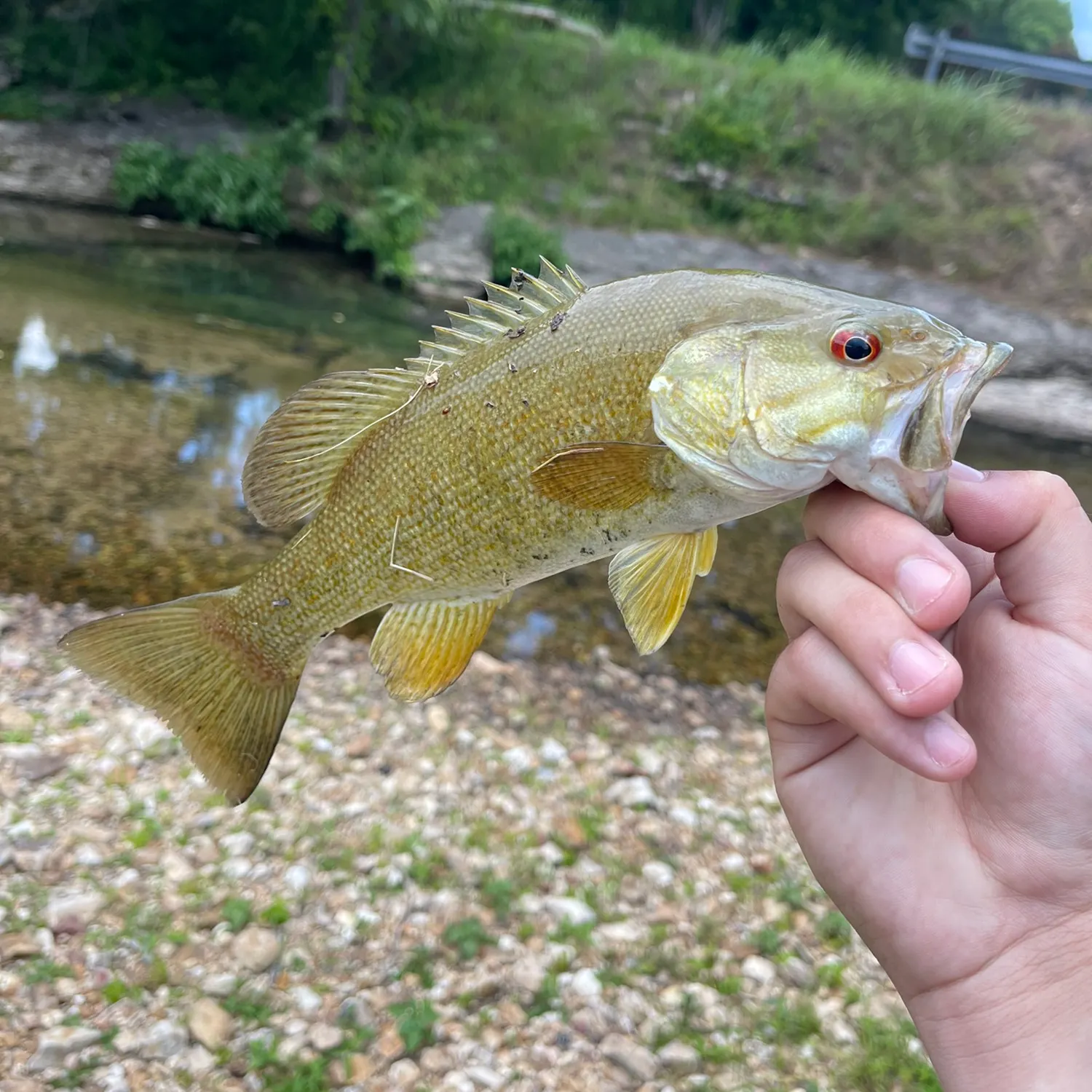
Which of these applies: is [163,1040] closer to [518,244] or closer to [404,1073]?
[404,1073]

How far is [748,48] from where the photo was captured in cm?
1955

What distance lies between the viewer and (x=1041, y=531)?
161cm

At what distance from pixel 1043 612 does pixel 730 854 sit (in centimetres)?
244

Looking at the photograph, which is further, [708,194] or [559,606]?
[708,194]

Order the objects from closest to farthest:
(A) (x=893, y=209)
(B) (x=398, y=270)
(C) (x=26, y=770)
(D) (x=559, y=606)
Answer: (C) (x=26, y=770), (D) (x=559, y=606), (B) (x=398, y=270), (A) (x=893, y=209)

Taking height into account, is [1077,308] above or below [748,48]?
below

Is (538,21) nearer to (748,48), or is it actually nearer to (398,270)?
(748,48)

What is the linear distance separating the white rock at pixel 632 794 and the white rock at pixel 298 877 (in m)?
1.40

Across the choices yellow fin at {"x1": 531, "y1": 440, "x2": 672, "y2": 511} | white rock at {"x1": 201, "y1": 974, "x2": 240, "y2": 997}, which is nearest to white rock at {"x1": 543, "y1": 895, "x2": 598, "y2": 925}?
white rock at {"x1": 201, "y1": 974, "x2": 240, "y2": 997}

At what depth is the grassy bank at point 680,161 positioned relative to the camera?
13.9 metres

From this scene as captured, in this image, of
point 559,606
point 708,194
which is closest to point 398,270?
point 708,194

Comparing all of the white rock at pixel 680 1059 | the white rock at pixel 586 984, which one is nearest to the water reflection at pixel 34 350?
the white rock at pixel 586 984

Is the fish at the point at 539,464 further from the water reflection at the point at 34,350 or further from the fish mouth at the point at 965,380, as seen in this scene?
the water reflection at the point at 34,350

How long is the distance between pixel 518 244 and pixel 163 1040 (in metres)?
11.6
